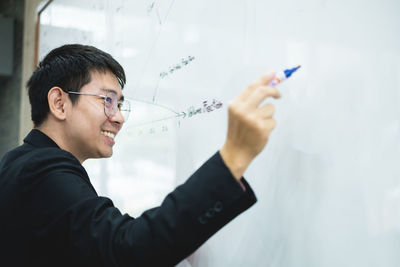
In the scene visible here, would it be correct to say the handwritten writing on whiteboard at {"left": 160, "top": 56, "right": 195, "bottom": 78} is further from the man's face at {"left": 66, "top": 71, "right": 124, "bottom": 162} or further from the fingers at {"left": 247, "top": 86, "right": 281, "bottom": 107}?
the fingers at {"left": 247, "top": 86, "right": 281, "bottom": 107}

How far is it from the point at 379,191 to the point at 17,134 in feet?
6.40

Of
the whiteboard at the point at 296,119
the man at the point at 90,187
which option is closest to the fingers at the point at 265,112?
the man at the point at 90,187

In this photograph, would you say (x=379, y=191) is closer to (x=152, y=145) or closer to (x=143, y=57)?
(x=152, y=145)

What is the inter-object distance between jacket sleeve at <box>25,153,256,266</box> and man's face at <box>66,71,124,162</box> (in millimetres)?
272

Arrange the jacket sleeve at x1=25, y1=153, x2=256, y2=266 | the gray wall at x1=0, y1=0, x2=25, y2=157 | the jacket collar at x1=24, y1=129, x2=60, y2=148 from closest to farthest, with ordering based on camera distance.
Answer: the jacket sleeve at x1=25, y1=153, x2=256, y2=266, the jacket collar at x1=24, y1=129, x2=60, y2=148, the gray wall at x1=0, y1=0, x2=25, y2=157

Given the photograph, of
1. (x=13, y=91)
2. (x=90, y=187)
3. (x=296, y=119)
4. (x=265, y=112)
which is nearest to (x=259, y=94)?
(x=265, y=112)

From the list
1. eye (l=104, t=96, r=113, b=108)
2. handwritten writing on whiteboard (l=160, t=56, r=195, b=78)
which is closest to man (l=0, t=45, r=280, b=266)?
eye (l=104, t=96, r=113, b=108)

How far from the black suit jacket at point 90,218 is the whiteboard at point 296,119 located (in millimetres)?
164

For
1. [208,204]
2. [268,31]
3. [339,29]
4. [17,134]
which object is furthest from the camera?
[17,134]

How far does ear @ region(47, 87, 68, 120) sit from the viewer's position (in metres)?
0.80

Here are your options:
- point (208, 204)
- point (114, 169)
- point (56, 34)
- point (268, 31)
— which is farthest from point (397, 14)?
point (56, 34)

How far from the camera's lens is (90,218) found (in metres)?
0.53

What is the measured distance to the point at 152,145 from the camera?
98 cm

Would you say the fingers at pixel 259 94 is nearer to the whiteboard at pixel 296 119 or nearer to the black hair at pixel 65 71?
the whiteboard at pixel 296 119
